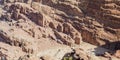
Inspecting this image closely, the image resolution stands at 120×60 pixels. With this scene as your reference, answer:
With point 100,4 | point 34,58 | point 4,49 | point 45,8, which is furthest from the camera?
point 45,8

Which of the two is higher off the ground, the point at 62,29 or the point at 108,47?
the point at 62,29

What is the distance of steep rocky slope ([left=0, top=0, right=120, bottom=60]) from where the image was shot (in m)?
57.7

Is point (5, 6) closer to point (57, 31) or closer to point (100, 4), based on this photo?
point (57, 31)

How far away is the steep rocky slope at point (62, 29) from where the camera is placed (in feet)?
189

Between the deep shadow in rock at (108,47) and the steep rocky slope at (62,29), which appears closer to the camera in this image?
the steep rocky slope at (62,29)

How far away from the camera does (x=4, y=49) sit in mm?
54844

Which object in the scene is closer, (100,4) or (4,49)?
(4,49)

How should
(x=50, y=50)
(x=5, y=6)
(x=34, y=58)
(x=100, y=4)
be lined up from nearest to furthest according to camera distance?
(x=34, y=58) → (x=50, y=50) → (x=100, y=4) → (x=5, y=6)

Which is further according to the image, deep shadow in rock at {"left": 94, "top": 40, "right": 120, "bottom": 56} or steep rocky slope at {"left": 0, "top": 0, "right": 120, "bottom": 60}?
deep shadow in rock at {"left": 94, "top": 40, "right": 120, "bottom": 56}

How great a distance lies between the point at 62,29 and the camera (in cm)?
6519

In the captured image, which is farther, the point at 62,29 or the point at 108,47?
the point at 62,29

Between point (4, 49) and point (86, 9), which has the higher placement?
point (86, 9)

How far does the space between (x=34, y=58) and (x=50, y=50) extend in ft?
38.2

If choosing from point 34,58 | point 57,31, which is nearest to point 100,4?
point 57,31
